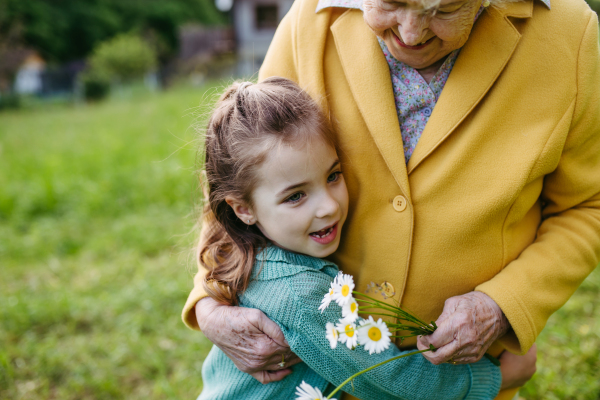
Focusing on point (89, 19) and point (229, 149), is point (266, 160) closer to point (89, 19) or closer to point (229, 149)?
point (229, 149)

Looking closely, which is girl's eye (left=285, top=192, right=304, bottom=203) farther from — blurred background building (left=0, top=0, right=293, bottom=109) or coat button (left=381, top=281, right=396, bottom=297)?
blurred background building (left=0, top=0, right=293, bottom=109)

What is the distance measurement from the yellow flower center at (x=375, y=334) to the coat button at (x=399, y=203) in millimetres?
421


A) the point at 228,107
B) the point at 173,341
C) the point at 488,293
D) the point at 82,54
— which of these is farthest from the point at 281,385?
the point at 82,54

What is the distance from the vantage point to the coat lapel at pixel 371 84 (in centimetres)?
143

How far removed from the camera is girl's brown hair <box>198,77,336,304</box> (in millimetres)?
1427

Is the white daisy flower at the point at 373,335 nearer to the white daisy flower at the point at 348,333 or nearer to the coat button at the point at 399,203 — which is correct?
the white daisy flower at the point at 348,333

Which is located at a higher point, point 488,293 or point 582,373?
point 488,293

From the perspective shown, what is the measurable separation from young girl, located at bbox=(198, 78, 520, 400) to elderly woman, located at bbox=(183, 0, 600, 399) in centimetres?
8

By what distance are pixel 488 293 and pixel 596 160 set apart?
541mm

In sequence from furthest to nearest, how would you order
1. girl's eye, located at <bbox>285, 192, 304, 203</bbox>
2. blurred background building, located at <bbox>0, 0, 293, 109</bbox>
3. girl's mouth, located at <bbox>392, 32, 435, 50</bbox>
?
blurred background building, located at <bbox>0, 0, 293, 109</bbox> → girl's eye, located at <bbox>285, 192, 304, 203</bbox> → girl's mouth, located at <bbox>392, 32, 435, 50</bbox>

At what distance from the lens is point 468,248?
→ 1445mm

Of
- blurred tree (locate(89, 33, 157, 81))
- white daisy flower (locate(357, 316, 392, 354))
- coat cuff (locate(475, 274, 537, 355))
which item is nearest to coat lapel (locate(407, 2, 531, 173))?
coat cuff (locate(475, 274, 537, 355))

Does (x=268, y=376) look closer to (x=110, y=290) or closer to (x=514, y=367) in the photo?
(x=514, y=367)

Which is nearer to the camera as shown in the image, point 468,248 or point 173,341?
point 468,248
